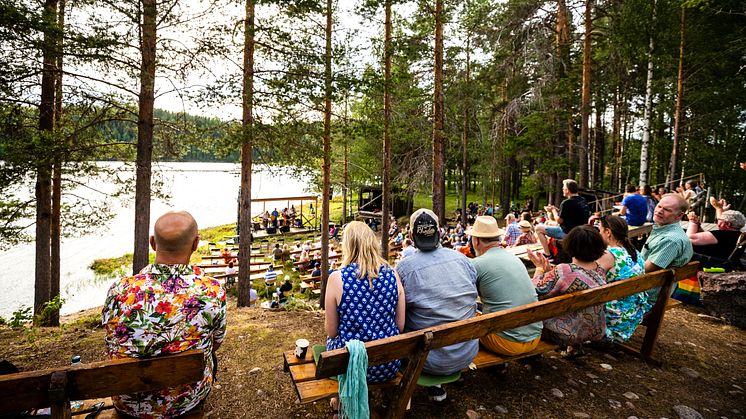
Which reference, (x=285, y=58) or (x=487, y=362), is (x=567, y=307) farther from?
(x=285, y=58)

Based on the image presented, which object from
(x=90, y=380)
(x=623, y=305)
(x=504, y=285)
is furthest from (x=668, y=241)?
(x=90, y=380)

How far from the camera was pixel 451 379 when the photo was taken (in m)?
2.51

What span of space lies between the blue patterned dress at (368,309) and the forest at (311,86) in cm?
566

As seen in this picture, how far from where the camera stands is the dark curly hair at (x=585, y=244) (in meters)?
2.91

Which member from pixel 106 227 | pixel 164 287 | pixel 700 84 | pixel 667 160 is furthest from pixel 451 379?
pixel 667 160

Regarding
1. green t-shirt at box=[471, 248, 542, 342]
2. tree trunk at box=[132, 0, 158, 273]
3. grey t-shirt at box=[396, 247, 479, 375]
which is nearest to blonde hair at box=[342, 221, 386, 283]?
grey t-shirt at box=[396, 247, 479, 375]

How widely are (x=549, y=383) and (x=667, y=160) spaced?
70.5 ft

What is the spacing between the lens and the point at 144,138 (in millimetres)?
6250

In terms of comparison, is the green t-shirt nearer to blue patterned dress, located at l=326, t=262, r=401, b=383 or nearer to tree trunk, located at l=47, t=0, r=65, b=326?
blue patterned dress, located at l=326, t=262, r=401, b=383

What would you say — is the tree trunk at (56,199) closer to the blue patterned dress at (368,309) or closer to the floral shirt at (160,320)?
the floral shirt at (160,320)

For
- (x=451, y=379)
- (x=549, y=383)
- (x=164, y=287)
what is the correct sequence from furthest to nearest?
(x=549, y=383), (x=451, y=379), (x=164, y=287)

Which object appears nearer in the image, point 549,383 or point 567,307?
point 567,307

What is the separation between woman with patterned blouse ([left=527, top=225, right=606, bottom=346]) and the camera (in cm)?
292

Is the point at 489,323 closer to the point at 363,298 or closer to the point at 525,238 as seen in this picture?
the point at 363,298
